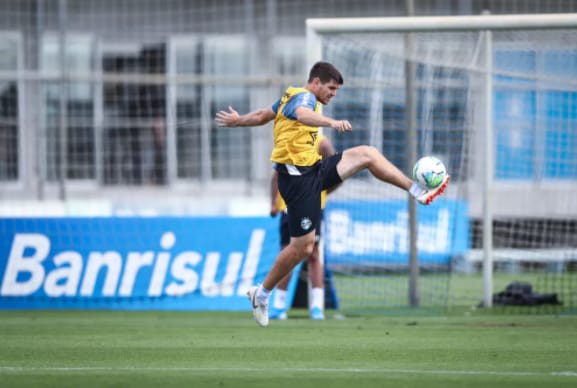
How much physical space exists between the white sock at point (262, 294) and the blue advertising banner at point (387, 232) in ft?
14.1

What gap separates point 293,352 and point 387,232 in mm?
8395

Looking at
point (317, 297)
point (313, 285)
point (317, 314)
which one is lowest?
point (317, 314)

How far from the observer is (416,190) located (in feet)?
29.4

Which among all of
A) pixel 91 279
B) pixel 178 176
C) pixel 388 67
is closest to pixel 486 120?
pixel 388 67

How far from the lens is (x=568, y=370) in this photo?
23.1 feet

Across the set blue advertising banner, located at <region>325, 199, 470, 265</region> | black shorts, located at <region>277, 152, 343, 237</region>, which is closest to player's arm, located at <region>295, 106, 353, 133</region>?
black shorts, located at <region>277, 152, 343, 237</region>

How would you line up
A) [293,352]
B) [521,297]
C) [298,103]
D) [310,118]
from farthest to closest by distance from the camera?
1. [521,297]
2. [298,103]
3. [310,118]
4. [293,352]

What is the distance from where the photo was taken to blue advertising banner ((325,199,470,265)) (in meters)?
14.9

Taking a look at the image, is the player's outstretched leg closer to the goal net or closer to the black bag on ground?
the goal net

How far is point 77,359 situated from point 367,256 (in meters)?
8.08

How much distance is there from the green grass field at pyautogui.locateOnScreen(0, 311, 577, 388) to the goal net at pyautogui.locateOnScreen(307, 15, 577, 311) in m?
2.76

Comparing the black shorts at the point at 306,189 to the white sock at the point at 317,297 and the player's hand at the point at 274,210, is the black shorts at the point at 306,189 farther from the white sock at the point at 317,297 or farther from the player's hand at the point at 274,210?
the player's hand at the point at 274,210

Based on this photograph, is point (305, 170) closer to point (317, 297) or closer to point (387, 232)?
point (317, 297)

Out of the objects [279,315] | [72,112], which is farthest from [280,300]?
[72,112]
